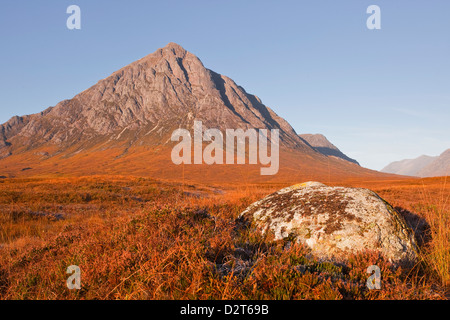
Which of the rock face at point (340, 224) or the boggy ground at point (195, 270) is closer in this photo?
the boggy ground at point (195, 270)

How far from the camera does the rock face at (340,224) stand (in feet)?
14.8

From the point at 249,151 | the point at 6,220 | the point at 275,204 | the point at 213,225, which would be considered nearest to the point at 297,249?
the point at 213,225

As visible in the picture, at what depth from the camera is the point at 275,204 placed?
6.45 metres

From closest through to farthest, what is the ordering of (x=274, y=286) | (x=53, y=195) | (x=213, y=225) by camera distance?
1. (x=274, y=286)
2. (x=213, y=225)
3. (x=53, y=195)

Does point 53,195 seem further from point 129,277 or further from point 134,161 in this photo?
point 134,161

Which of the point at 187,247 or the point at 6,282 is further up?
the point at 187,247

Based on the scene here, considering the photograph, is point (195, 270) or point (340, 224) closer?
point (195, 270)

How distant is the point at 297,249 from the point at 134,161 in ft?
486

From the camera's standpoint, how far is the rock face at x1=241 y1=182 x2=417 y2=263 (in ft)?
14.8

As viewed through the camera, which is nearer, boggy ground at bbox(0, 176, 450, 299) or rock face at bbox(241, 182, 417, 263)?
boggy ground at bbox(0, 176, 450, 299)

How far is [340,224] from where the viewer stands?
16.1 ft
